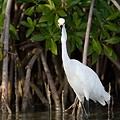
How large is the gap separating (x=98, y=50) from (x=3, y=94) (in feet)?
5.08

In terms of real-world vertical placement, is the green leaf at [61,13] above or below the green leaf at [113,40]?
above

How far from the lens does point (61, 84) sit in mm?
10820

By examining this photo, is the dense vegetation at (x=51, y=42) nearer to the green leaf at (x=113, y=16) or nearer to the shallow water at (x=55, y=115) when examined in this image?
the green leaf at (x=113, y=16)

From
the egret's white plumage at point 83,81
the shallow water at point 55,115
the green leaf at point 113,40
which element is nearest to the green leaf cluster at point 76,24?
the green leaf at point 113,40

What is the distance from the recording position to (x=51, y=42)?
8.94 meters

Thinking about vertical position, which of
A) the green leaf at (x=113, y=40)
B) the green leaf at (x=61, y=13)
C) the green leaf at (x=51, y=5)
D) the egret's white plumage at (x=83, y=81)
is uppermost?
the green leaf at (x=51, y=5)

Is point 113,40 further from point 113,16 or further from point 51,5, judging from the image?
point 51,5

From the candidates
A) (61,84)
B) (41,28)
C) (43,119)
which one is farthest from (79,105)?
(61,84)

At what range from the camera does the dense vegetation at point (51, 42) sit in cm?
883

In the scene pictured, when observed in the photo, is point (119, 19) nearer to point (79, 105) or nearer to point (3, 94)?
point (79, 105)

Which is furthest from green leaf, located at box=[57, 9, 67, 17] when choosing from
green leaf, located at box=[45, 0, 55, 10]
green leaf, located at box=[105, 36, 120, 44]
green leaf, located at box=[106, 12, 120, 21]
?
green leaf, located at box=[105, 36, 120, 44]

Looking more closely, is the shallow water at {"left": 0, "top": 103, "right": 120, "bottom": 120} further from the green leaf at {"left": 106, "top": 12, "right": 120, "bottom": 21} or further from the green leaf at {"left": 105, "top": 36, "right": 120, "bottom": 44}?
the green leaf at {"left": 106, "top": 12, "right": 120, "bottom": 21}

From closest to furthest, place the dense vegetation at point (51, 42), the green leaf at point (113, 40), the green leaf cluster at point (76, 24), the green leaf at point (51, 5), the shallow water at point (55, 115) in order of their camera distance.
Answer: the shallow water at point (55, 115) < the green leaf at point (51, 5) < the green leaf cluster at point (76, 24) < the dense vegetation at point (51, 42) < the green leaf at point (113, 40)

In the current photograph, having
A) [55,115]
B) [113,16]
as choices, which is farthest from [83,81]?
[113,16]
